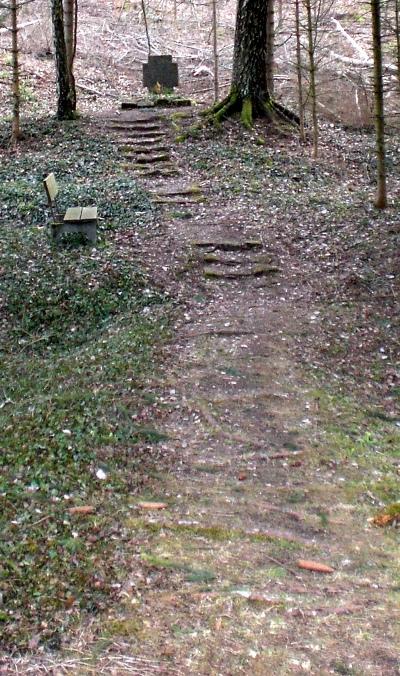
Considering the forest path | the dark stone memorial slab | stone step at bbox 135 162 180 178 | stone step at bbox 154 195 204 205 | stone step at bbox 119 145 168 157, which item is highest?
the dark stone memorial slab

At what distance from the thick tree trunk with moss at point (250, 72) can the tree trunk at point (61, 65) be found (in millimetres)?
3095

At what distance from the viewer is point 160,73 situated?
57.2 ft

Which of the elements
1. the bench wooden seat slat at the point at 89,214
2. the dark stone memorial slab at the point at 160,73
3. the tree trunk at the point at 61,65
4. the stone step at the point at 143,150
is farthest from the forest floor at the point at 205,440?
the dark stone memorial slab at the point at 160,73

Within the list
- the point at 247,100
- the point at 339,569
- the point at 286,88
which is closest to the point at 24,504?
the point at 339,569

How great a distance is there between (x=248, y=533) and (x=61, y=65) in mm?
12170

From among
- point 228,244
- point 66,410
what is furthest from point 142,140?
point 66,410

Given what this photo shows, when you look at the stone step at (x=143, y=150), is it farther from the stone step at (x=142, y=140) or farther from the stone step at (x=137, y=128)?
the stone step at (x=137, y=128)

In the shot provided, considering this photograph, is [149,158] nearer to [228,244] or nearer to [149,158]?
[149,158]

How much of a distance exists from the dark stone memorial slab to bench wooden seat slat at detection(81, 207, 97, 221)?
9952 mm

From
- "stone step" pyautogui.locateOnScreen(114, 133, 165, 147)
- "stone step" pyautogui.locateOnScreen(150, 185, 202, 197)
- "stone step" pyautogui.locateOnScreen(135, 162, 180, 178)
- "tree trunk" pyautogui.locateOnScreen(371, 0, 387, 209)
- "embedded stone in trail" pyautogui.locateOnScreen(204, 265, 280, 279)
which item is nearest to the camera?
"embedded stone in trail" pyautogui.locateOnScreen(204, 265, 280, 279)

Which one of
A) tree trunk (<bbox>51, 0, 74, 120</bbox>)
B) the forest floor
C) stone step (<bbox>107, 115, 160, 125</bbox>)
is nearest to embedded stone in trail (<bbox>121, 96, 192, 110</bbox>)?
stone step (<bbox>107, 115, 160, 125</bbox>)

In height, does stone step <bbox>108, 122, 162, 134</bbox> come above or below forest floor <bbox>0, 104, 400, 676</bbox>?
above

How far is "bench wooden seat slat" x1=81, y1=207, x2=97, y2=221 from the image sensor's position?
8.24m

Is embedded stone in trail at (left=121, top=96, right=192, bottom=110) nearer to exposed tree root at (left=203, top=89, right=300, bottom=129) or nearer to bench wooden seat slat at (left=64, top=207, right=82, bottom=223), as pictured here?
exposed tree root at (left=203, top=89, right=300, bottom=129)
